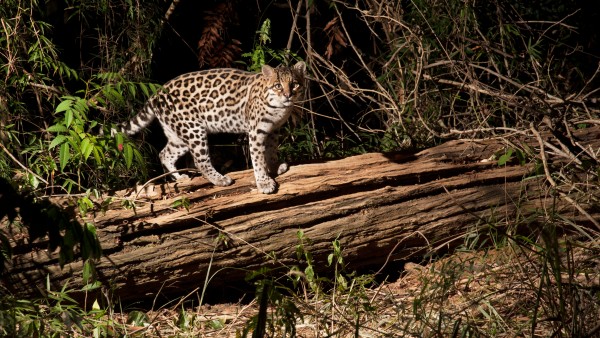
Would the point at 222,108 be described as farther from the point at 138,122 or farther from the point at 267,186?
Result: the point at 267,186

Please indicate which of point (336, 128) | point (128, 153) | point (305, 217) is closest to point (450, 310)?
point (305, 217)

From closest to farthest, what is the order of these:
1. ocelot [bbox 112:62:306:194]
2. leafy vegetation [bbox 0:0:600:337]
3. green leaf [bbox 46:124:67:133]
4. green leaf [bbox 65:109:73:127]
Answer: leafy vegetation [bbox 0:0:600:337] → green leaf [bbox 65:109:73:127] → green leaf [bbox 46:124:67:133] → ocelot [bbox 112:62:306:194]

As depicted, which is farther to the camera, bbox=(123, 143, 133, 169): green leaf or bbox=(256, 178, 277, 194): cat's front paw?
bbox=(256, 178, 277, 194): cat's front paw

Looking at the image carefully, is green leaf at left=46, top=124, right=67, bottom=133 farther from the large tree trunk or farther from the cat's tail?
the cat's tail

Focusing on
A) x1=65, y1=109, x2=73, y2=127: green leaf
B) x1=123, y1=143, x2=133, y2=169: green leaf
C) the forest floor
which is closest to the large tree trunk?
the forest floor

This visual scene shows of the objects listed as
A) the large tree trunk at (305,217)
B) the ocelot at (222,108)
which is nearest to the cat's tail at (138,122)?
the ocelot at (222,108)

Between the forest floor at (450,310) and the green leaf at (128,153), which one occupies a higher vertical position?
the green leaf at (128,153)

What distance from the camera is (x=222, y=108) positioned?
5895mm

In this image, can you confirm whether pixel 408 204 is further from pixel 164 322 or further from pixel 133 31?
pixel 133 31

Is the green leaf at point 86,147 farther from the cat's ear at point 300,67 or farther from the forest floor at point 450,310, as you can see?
the cat's ear at point 300,67

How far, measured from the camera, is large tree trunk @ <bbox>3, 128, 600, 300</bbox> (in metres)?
4.71

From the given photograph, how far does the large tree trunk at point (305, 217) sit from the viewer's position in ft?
15.4

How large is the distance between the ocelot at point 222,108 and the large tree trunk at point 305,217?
0.63 meters

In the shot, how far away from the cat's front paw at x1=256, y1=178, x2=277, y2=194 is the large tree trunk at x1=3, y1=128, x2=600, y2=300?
51mm
